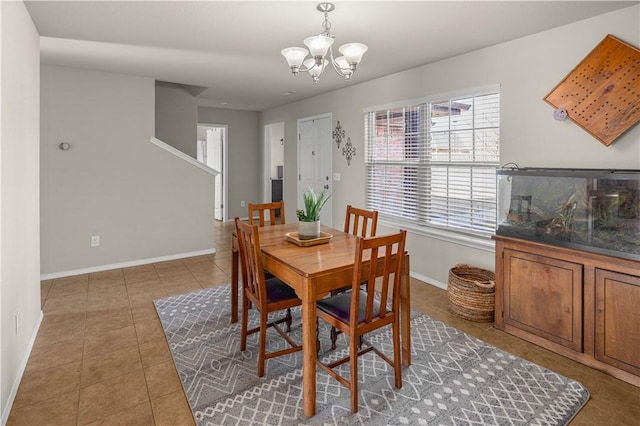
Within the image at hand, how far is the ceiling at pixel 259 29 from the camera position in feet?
8.09

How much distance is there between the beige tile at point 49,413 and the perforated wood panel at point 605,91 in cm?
370

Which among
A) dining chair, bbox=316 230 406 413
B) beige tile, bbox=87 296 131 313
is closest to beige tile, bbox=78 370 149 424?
dining chair, bbox=316 230 406 413

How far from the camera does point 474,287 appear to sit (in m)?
3.01

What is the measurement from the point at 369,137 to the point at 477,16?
2196 millimetres

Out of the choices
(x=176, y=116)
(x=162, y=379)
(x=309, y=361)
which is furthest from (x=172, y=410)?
(x=176, y=116)

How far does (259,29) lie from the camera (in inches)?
113

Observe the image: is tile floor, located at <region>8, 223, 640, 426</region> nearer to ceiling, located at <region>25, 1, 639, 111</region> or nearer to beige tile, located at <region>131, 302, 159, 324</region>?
beige tile, located at <region>131, 302, 159, 324</region>

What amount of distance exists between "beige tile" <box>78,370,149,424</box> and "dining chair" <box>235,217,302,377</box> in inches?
26.4

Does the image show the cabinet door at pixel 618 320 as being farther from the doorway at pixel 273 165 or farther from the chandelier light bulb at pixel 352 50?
the doorway at pixel 273 165

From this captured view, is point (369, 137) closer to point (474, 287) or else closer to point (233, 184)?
point (474, 287)

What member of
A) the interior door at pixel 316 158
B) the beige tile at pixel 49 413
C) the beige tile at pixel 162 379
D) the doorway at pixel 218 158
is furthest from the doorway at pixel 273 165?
the beige tile at pixel 49 413

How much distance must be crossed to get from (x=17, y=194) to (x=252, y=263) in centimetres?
151

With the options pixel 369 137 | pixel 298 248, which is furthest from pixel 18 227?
pixel 369 137

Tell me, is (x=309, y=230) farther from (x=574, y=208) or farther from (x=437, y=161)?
(x=437, y=161)
